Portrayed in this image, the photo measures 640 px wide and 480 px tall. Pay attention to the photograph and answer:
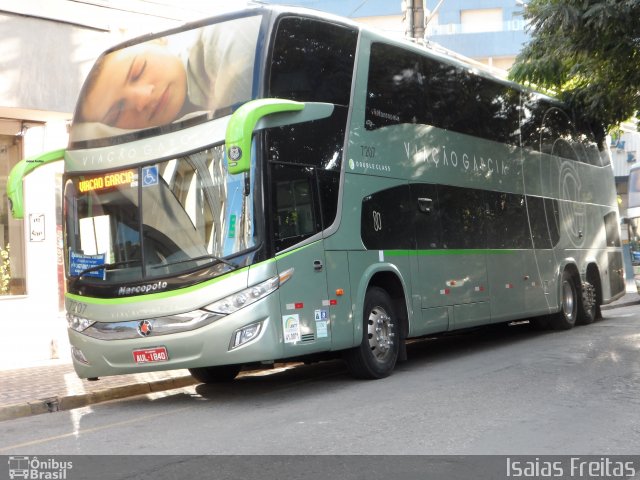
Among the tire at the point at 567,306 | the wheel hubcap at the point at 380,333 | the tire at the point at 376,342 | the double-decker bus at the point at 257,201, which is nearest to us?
the double-decker bus at the point at 257,201

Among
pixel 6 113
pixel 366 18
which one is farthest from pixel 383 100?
pixel 366 18

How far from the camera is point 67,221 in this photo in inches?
386

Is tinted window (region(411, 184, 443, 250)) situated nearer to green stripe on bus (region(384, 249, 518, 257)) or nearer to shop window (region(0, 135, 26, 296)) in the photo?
green stripe on bus (region(384, 249, 518, 257))

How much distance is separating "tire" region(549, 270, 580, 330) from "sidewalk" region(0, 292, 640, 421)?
7.70 m

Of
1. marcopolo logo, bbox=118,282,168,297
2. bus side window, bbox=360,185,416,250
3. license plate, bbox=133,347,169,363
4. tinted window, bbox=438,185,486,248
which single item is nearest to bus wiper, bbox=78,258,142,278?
marcopolo logo, bbox=118,282,168,297

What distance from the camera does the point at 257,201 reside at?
8.66 meters

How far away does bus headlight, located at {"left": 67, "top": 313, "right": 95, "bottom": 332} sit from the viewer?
9289 mm

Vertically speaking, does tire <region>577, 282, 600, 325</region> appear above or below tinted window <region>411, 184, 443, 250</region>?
below

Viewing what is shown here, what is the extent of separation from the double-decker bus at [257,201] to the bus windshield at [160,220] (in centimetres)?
2

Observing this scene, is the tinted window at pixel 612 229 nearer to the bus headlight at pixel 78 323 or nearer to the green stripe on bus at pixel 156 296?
the green stripe on bus at pixel 156 296

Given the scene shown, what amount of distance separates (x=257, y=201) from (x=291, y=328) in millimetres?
1381

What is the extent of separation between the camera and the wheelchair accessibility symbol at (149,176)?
29.7 feet

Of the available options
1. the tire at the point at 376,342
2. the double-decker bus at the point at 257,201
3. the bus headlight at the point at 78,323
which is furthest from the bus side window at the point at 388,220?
the bus headlight at the point at 78,323
